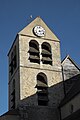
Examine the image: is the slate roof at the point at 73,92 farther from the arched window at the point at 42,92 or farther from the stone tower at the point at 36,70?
the arched window at the point at 42,92

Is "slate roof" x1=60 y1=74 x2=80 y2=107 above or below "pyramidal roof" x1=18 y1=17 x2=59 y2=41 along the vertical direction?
below

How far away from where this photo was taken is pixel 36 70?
32.1 metres

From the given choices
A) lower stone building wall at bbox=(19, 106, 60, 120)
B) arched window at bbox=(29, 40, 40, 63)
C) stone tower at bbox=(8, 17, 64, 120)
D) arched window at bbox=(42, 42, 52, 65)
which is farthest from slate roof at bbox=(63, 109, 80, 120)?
arched window at bbox=(29, 40, 40, 63)

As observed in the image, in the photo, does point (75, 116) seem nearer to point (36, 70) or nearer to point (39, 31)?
point (36, 70)

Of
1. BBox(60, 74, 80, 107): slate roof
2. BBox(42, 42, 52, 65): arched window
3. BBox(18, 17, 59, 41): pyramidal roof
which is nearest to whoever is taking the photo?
BBox(60, 74, 80, 107): slate roof

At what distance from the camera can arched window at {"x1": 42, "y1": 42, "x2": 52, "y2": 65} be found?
33219 mm

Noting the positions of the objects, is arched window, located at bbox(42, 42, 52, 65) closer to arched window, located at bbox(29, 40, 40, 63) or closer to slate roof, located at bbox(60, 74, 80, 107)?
arched window, located at bbox(29, 40, 40, 63)

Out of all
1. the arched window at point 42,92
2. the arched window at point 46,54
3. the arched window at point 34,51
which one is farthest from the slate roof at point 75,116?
the arched window at point 34,51

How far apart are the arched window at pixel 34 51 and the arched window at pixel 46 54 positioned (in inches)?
24.5

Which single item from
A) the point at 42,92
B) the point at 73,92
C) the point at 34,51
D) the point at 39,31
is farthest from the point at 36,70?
the point at 73,92

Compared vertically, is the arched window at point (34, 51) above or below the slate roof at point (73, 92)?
above

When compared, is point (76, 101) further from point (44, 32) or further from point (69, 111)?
point (44, 32)

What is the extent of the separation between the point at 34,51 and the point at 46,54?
131cm

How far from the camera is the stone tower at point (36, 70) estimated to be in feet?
100
